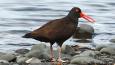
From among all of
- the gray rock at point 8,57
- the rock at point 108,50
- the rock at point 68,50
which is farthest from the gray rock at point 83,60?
the rock at point 68,50

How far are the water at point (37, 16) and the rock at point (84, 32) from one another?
259 mm

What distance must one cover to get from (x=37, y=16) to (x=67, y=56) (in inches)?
309

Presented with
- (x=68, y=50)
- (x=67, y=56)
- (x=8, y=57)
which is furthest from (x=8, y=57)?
(x=68, y=50)

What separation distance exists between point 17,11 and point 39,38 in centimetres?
966

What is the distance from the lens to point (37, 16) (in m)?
20.6

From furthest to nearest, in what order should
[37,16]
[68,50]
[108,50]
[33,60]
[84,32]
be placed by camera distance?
[37,16], [84,32], [68,50], [108,50], [33,60]

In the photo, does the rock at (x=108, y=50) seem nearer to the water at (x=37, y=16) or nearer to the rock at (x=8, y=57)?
the rock at (x=8, y=57)

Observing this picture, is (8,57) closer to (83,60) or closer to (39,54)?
(39,54)

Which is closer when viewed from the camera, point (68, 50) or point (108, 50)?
point (108, 50)


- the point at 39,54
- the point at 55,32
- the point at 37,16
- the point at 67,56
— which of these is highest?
the point at 55,32

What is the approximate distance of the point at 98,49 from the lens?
13.8 m

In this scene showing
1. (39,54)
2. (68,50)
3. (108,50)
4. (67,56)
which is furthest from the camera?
(68,50)

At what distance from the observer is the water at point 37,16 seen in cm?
1611

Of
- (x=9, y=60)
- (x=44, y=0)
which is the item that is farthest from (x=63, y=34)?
(x=44, y=0)
